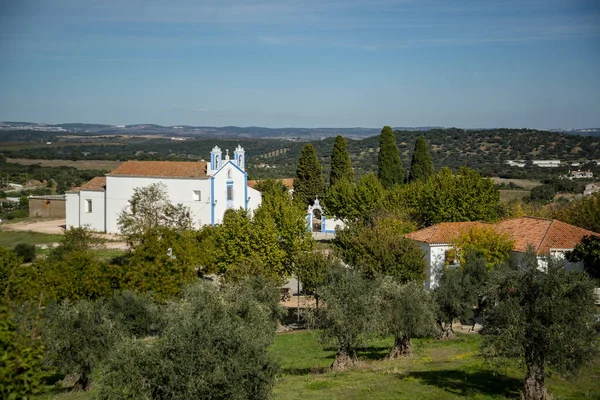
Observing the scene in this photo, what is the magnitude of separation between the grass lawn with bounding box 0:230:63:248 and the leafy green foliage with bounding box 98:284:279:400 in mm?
39064

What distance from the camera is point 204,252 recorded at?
3619cm

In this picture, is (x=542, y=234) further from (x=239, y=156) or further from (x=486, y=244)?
(x=239, y=156)

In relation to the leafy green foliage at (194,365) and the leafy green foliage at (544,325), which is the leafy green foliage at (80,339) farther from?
the leafy green foliage at (544,325)

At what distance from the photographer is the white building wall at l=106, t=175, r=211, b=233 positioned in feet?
179

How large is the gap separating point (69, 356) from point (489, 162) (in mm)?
101361

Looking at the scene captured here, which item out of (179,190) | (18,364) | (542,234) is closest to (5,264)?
(18,364)

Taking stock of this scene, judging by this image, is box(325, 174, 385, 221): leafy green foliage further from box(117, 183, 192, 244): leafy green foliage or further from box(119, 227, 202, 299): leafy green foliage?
box(119, 227, 202, 299): leafy green foliage

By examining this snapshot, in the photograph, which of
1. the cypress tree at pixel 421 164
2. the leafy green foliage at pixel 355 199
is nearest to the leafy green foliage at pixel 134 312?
the leafy green foliage at pixel 355 199

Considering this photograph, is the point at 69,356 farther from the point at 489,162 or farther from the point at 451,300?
the point at 489,162

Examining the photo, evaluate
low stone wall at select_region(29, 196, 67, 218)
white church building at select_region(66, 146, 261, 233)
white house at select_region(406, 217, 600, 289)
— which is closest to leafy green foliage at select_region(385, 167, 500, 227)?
white house at select_region(406, 217, 600, 289)

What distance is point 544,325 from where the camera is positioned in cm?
1789

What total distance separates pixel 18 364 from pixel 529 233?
30.8 metres

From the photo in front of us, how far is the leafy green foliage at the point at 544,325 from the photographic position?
17.5 meters

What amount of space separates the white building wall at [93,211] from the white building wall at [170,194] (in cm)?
75
